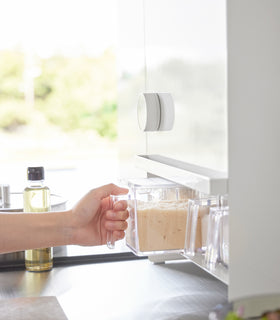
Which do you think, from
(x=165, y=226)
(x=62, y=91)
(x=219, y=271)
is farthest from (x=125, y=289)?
(x=62, y=91)

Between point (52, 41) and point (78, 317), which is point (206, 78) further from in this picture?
point (52, 41)

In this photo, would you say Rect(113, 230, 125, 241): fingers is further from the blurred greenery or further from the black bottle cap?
the blurred greenery

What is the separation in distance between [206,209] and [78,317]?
0.36 m

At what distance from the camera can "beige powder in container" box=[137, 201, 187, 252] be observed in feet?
3.63

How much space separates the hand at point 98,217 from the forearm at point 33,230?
2cm

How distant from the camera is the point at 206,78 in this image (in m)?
0.93

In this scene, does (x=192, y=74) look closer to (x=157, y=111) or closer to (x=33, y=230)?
(x=157, y=111)

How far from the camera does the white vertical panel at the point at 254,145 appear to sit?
0.86 m

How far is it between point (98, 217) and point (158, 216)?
0.34 metres

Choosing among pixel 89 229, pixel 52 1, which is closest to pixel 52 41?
pixel 52 1

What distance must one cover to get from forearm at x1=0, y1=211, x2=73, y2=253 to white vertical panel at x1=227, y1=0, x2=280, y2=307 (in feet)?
1.92

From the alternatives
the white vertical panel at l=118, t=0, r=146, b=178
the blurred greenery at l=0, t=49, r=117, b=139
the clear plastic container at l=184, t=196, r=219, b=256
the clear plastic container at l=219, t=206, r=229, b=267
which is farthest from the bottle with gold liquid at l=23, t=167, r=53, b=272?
the blurred greenery at l=0, t=49, r=117, b=139

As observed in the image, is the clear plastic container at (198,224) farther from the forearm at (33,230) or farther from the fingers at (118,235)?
the forearm at (33,230)

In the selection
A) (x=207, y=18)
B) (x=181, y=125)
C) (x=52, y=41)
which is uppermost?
(x=52, y=41)
